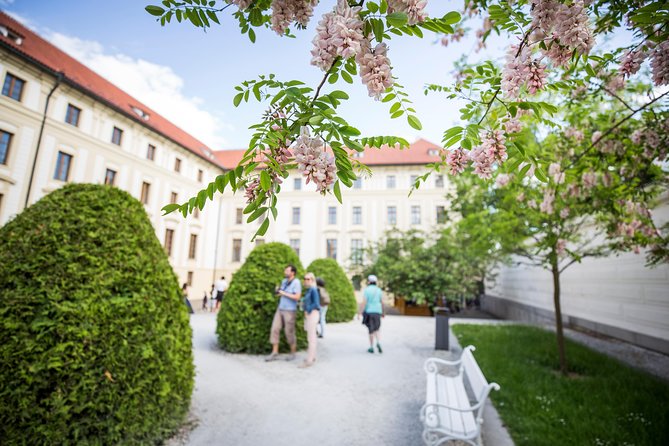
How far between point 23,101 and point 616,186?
24.2 m

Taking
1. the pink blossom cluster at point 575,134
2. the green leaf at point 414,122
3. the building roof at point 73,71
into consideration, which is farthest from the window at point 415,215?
the green leaf at point 414,122

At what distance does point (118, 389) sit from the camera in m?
2.89

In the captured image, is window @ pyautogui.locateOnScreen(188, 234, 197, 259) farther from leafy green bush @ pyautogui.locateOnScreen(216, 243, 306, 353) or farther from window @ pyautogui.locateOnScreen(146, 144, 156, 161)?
leafy green bush @ pyautogui.locateOnScreen(216, 243, 306, 353)

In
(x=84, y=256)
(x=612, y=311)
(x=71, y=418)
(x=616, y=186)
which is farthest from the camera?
(x=612, y=311)

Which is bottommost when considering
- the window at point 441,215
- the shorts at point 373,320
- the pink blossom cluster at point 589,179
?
the shorts at point 373,320

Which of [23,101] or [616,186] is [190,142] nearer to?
[23,101]

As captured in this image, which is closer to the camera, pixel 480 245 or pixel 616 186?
pixel 616 186

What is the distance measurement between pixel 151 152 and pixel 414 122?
27.7 metres

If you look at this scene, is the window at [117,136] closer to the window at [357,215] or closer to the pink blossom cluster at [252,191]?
the window at [357,215]

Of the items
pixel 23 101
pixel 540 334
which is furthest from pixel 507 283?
pixel 23 101

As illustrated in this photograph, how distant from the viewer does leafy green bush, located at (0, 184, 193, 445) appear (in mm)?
2586

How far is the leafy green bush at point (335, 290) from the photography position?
532 inches

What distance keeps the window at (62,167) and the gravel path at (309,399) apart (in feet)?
57.0

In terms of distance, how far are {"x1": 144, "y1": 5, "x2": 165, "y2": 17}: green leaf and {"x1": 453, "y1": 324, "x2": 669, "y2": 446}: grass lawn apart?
4722 millimetres
